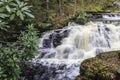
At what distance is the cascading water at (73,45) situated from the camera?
38.0 ft

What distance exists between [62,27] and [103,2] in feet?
17.2

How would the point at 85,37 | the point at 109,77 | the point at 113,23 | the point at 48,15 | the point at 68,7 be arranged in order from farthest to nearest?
the point at 68,7, the point at 48,15, the point at 113,23, the point at 85,37, the point at 109,77

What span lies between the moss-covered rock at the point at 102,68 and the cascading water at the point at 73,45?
95.3 inches

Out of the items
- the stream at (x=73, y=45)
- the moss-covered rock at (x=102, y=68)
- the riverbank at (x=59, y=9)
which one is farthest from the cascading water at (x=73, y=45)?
the moss-covered rock at (x=102, y=68)

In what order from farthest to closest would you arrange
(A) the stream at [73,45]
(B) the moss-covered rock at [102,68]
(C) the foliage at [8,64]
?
1. (A) the stream at [73,45]
2. (B) the moss-covered rock at [102,68]
3. (C) the foliage at [8,64]

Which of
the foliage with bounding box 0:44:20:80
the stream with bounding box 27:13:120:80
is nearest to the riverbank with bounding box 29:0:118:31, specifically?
the stream with bounding box 27:13:120:80

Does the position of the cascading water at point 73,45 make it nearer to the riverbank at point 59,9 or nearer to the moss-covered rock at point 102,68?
the riverbank at point 59,9

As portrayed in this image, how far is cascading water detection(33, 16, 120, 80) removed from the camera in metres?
11.6

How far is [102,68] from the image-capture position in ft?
25.6

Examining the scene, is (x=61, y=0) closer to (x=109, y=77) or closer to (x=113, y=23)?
(x=113, y=23)

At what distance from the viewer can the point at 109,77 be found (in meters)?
7.42

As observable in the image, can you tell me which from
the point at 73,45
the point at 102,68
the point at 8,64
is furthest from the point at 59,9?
the point at 8,64

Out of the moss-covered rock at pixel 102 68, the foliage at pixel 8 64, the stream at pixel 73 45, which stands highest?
the foliage at pixel 8 64

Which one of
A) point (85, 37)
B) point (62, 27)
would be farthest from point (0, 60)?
point (62, 27)
